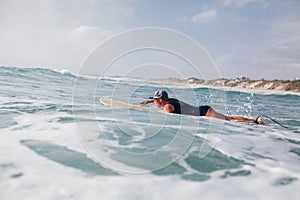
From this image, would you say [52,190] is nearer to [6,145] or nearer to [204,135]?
[6,145]

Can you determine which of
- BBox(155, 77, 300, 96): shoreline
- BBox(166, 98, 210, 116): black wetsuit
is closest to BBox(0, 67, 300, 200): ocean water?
BBox(166, 98, 210, 116): black wetsuit

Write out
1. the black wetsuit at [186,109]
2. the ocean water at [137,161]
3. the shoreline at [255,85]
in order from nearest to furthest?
the ocean water at [137,161] → the black wetsuit at [186,109] → the shoreline at [255,85]

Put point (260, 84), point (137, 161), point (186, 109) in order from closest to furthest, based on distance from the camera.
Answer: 1. point (137, 161)
2. point (186, 109)
3. point (260, 84)

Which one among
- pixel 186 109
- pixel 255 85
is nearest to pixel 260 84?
pixel 255 85

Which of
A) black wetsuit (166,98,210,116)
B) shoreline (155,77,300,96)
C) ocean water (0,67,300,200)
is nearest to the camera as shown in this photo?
ocean water (0,67,300,200)

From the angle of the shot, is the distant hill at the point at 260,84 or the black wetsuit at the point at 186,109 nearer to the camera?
the black wetsuit at the point at 186,109

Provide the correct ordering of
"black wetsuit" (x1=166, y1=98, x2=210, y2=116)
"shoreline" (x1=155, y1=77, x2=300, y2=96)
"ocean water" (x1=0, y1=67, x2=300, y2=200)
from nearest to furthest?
"ocean water" (x1=0, y1=67, x2=300, y2=200)
"black wetsuit" (x1=166, y1=98, x2=210, y2=116)
"shoreline" (x1=155, y1=77, x2=300, y2=96)

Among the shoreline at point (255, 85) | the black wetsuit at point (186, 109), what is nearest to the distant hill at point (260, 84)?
the shoreline at point (255, 85)

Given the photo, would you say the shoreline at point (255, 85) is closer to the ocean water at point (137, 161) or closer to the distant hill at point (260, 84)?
the distant hill at point (260, 84)

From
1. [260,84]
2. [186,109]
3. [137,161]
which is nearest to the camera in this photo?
[137,161]

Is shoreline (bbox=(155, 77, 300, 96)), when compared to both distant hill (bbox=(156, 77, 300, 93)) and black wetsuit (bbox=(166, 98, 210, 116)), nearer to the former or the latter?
distant hill (bbox=(156, 77, 300, 93))

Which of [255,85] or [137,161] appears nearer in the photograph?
[137,161]

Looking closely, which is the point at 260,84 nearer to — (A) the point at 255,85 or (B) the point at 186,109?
(A) the point at 255,85

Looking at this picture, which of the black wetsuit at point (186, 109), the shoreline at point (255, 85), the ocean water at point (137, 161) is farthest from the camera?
the shoreline at point (255, 85)
